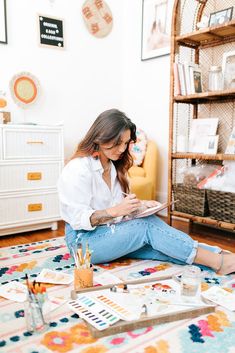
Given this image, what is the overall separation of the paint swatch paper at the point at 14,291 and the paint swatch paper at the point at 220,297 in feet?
2.40

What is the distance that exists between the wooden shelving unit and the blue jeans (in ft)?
2.12

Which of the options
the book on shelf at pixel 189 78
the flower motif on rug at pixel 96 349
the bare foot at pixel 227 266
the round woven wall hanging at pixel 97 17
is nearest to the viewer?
the flower motif on rug at pixel 96 349

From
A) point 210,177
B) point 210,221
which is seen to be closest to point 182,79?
point 210,177

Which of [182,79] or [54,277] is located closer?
[54,277]

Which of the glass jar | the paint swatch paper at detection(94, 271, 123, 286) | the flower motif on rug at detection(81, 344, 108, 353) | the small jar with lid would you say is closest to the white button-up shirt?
the paint swatch paper at detection(94, 271, 123, 286)

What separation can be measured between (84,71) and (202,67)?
112 centimetres

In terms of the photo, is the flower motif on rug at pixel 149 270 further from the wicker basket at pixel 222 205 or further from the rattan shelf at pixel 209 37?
the rattan shelf at pixel 209 37

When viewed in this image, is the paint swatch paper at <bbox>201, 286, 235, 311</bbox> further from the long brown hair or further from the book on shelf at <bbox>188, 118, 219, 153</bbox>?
the book on shelf at <bbox>188, 118, 219, 153</bbox>

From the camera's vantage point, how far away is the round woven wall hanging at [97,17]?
313cm

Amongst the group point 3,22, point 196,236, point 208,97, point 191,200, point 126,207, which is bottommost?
point 196,236

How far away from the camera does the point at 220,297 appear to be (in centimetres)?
137

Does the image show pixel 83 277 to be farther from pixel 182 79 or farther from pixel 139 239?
pixel 182 79

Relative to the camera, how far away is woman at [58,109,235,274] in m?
1.57

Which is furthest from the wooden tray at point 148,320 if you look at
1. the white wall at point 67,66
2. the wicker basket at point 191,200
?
the white wall at point 67,66
